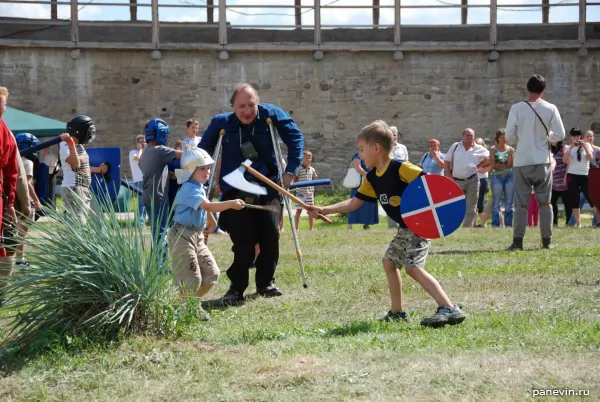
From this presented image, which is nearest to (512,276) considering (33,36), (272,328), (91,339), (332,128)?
(272,328)

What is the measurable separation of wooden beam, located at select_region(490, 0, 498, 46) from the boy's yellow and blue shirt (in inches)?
921

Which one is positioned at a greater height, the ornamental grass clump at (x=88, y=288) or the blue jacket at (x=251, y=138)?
the blue jacket at (x=251, y=138)

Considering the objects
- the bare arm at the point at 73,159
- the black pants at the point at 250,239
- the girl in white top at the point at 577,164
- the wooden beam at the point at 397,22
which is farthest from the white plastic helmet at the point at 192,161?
the wooden beam at the point at 397,22

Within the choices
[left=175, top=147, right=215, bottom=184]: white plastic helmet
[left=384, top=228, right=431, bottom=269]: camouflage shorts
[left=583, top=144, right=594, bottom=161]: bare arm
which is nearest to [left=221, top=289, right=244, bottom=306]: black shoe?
[left=175, top=147, right=215, bottom=184]: white plastic helmet

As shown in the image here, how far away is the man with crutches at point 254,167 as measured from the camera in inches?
348

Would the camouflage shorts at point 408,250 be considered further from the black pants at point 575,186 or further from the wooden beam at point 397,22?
the wooden beam at point 397,22

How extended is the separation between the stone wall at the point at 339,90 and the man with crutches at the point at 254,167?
2054 centimetres

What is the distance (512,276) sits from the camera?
31.5ft

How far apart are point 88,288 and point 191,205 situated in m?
1.51

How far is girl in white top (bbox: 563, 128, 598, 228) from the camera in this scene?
18.2m

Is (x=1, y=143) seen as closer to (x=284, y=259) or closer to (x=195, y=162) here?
(x=195, y=162)

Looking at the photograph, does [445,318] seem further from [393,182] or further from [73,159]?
[73,159]

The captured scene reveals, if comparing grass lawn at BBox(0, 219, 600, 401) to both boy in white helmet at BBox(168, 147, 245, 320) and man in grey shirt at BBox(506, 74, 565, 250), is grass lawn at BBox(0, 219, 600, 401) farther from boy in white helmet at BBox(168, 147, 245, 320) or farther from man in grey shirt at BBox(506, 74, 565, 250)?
man in grey shirt at BBox(506, 74, 565, 250)

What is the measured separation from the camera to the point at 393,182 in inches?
284
